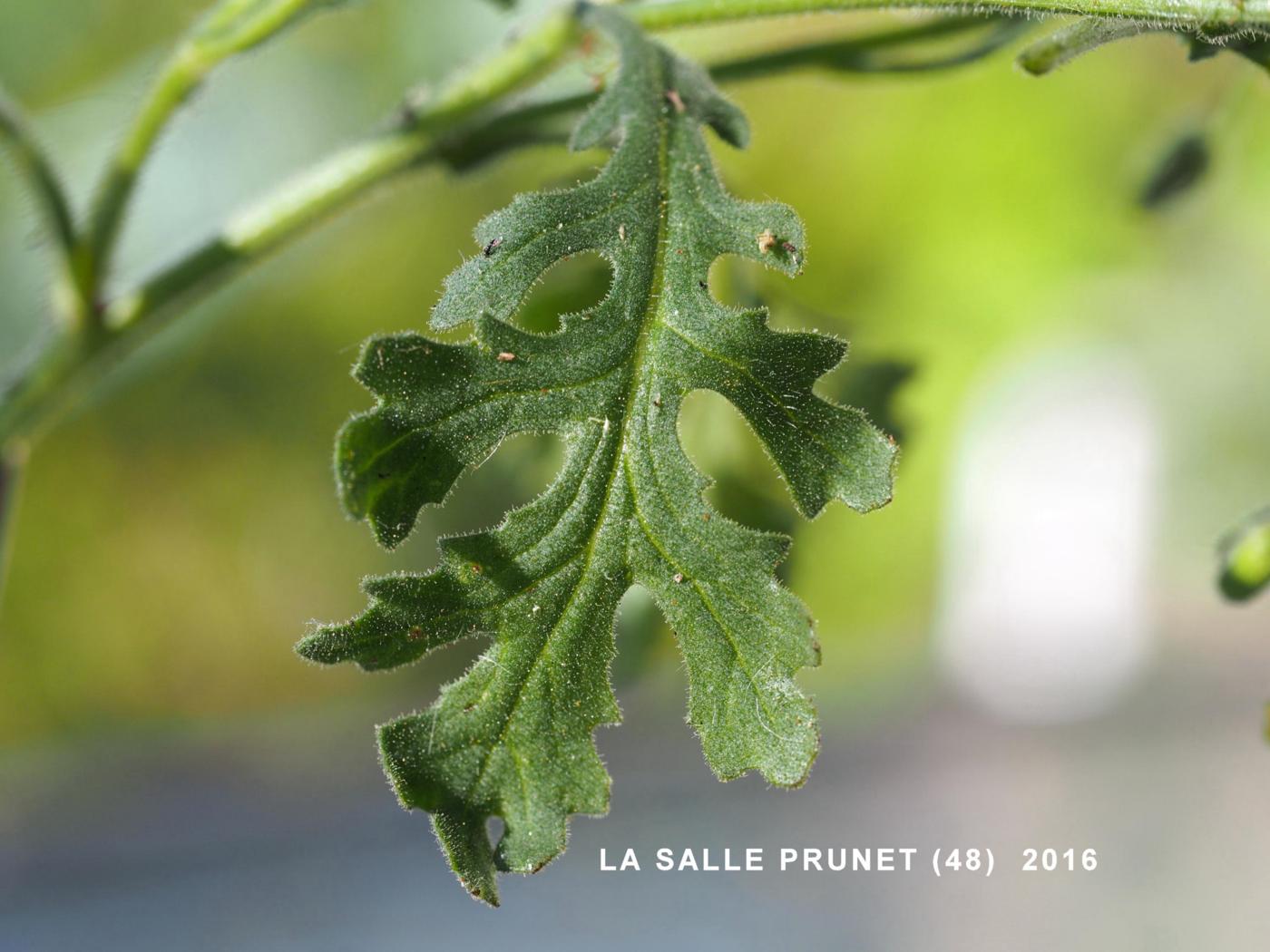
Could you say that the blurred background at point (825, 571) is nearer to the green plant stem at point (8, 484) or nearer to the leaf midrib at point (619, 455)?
the green plant stem at point (8, 484)

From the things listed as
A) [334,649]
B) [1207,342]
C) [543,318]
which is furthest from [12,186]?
[1207,342]

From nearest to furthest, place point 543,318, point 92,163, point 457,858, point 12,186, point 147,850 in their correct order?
1. point 457,858
2. point 543,318
3. point 92,163
4. point 12,186
5. point 147,850

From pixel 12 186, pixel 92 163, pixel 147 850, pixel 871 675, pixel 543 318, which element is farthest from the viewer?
pixel 871 675

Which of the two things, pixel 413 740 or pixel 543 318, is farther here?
pixel 543 318

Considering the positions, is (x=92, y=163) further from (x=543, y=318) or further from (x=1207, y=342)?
(x=1207, y=342)

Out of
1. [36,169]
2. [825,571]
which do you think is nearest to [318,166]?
[36,169]

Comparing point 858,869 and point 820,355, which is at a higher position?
point 820,355

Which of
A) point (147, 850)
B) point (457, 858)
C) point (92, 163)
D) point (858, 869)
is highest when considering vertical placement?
point (457, 858)
